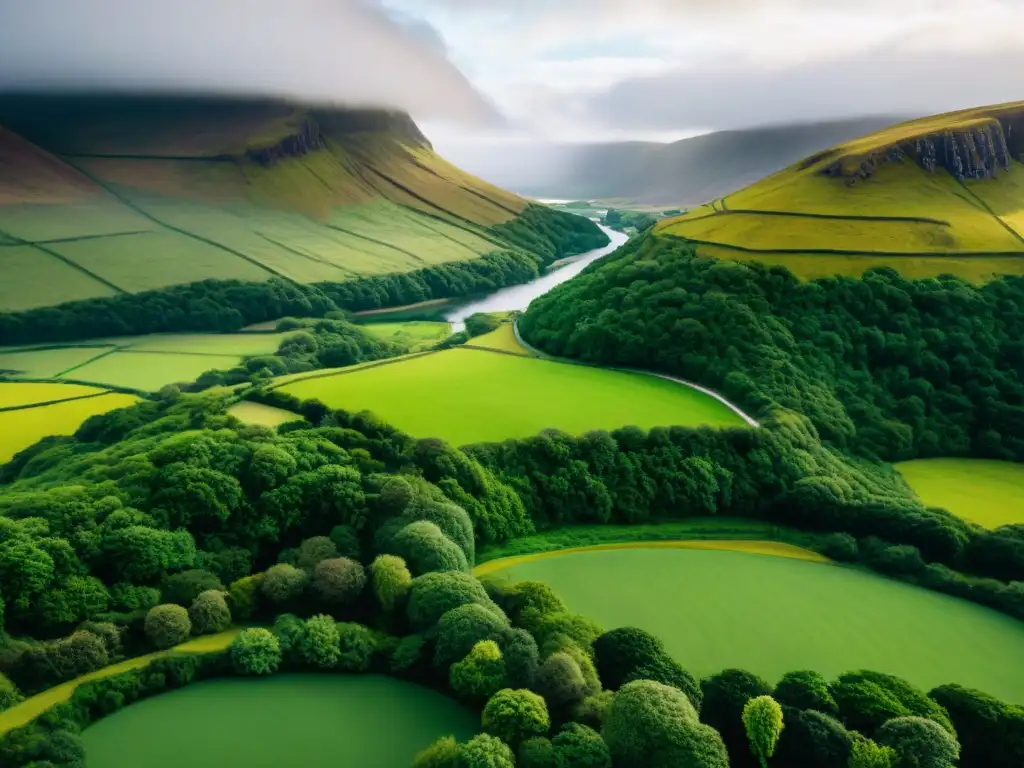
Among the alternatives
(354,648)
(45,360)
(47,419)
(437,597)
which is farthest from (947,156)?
(45,360)

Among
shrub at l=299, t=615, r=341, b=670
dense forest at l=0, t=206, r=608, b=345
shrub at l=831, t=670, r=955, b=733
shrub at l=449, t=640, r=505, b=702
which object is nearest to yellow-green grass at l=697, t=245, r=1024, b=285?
shrub at l=831, t=670, r=955, b=733

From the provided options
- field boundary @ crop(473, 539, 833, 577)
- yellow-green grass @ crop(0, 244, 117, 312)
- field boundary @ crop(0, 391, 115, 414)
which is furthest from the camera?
yellow-green grass @ crop(0, 244, 117, 312)

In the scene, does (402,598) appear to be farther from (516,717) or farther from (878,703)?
(878,703)

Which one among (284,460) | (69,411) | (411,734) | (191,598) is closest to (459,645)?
(411,734)

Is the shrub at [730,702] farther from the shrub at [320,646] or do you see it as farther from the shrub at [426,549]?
the shrub at [320,646]

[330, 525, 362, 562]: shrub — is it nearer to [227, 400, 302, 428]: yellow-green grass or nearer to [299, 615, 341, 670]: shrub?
[299, 615, 341, 670]: shrub

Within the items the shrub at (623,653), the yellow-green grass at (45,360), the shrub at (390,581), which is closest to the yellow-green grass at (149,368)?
the yellow-green grass at (45,360)
